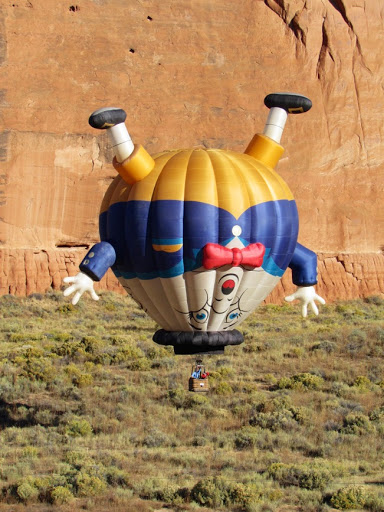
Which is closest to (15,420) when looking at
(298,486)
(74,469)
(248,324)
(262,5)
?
(74,469)

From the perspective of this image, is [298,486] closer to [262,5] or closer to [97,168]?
[97,168]

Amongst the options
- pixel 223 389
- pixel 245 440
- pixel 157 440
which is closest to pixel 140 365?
pixel 223 389

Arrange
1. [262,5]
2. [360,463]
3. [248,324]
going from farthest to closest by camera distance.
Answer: [262,5] → [248,324] → [360,463]

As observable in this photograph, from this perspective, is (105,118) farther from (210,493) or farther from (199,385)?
(210,493)

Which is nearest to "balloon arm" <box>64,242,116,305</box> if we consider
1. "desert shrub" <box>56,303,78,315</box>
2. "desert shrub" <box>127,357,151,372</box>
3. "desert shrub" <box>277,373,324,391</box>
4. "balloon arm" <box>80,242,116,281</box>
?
"balloon arm" <box>80,242,116,281</box>

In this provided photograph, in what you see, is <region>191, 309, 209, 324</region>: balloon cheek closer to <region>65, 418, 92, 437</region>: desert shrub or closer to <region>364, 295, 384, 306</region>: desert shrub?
<region>65, 418, 92, 437</region>: desert shrub

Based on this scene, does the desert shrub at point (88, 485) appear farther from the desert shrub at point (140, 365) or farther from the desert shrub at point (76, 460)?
the desert shrub at point (140, 365)
